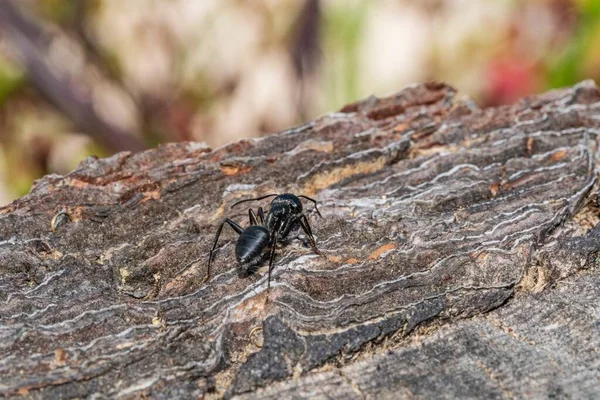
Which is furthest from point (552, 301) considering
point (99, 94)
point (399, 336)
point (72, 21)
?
point (72, 21)

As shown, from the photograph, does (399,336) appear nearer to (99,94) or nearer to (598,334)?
(598,334)

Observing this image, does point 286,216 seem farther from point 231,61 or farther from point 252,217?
point 231,61

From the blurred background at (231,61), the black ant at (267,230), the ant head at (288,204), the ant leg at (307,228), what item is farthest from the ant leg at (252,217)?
the blurred background at (231,61)

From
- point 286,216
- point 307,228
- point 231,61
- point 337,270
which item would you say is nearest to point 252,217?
point 286,216

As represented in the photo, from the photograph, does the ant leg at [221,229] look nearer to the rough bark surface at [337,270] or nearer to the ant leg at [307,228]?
the rough bark surface at [337,270]

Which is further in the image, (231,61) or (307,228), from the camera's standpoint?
(231,61)

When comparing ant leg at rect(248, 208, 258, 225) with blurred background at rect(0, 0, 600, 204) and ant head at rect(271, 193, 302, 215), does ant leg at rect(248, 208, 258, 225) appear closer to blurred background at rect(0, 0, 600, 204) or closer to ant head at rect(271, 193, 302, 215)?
ant head at rect(271, 193, 302, 215)
